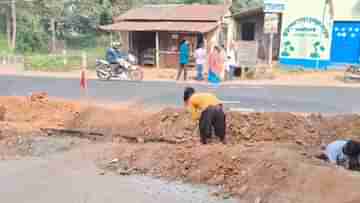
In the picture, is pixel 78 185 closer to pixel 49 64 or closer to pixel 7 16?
pixel 49 64

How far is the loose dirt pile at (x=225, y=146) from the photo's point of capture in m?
6.32

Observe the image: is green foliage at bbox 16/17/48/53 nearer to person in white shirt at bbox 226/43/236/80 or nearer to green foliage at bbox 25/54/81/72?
green foliage at bbox 25/54/81/72

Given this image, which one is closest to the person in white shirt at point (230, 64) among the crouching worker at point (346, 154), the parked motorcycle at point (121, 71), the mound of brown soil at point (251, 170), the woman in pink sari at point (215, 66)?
the woman in pink sari at point (215, 66)

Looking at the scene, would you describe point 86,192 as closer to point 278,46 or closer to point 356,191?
point 356,191

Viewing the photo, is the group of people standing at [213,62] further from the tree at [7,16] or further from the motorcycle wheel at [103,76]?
the tree at [7,16]

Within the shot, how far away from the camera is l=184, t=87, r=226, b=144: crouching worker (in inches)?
324

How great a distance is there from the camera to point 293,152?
7688 millimetres

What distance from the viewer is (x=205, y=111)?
8289 millimetres

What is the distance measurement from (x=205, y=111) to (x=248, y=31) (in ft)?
76.6

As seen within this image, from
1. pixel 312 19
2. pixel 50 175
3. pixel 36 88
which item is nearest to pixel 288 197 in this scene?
pixel 50 175

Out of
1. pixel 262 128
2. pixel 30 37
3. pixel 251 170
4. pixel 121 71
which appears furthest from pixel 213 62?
pixel 30 37

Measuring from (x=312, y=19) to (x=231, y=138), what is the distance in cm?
1520

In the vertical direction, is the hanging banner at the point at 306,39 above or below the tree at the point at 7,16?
below

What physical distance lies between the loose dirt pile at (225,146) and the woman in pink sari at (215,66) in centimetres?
768
